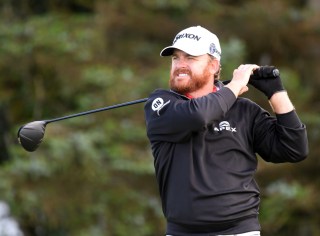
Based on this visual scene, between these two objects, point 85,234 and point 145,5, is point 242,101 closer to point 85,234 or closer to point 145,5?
point 85,234

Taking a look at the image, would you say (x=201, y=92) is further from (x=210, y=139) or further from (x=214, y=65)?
(x=210, y=139)

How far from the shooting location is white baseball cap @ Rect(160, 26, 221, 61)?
4828 millimetres

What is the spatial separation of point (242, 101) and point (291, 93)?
913 cm

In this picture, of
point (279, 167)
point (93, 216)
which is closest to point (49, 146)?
point (93, 216)

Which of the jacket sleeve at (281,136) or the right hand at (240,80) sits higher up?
the right hand at (240,80)

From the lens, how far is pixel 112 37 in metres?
15.2

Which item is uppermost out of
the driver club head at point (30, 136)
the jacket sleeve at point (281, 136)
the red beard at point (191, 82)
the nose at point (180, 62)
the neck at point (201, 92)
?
the nose at point (180, 62)

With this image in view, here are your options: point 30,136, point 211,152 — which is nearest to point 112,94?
point 30,136

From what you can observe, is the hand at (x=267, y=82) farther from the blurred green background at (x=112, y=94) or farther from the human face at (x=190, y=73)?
the blurred green background at (x=112, y=94)

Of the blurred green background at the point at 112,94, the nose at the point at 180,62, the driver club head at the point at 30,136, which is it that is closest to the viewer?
the nose at the point at 180,62

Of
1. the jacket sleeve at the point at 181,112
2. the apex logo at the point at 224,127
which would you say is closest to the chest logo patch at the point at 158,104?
the jacket sleeve at the point at 181,112

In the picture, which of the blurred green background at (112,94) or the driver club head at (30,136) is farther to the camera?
the blurred green background at (112,94)

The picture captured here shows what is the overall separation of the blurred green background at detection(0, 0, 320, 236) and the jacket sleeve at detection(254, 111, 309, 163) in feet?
23.5

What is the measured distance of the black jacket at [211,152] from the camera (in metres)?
4.66
